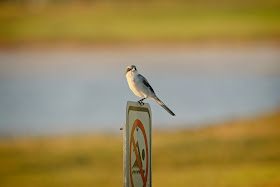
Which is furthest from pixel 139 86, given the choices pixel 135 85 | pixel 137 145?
pixel 137 145

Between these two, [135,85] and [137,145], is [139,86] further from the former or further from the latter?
[137,145]

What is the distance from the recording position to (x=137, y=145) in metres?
2.66

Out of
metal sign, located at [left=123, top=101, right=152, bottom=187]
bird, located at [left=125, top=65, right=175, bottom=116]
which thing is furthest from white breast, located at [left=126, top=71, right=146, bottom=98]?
metal sign, located at [left=123, top=101, right=152, bottom=187]

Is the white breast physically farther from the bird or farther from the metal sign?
the metal sign

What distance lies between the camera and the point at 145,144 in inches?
112

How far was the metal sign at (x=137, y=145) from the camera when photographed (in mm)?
2453

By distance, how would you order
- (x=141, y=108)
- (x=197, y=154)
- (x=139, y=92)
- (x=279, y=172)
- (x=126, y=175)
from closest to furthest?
1. (x=126, y=175)
2. (x=141, y=108)
3. (x=139, y=92)
4. (x=279, y=172)
5. (x=197, y=154)

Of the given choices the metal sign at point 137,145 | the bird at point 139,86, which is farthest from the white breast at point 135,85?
the metal sign at point 137,145

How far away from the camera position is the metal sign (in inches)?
96.6

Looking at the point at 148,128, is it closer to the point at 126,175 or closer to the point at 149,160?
the point at 149,160

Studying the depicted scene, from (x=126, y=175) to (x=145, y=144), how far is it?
44cm

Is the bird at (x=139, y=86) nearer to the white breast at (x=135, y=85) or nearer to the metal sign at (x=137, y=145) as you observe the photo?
the white breast at (x=135, y=85)

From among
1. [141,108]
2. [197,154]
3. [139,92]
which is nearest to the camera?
[141,108]

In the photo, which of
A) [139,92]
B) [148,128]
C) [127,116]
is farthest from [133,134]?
[139,92]
